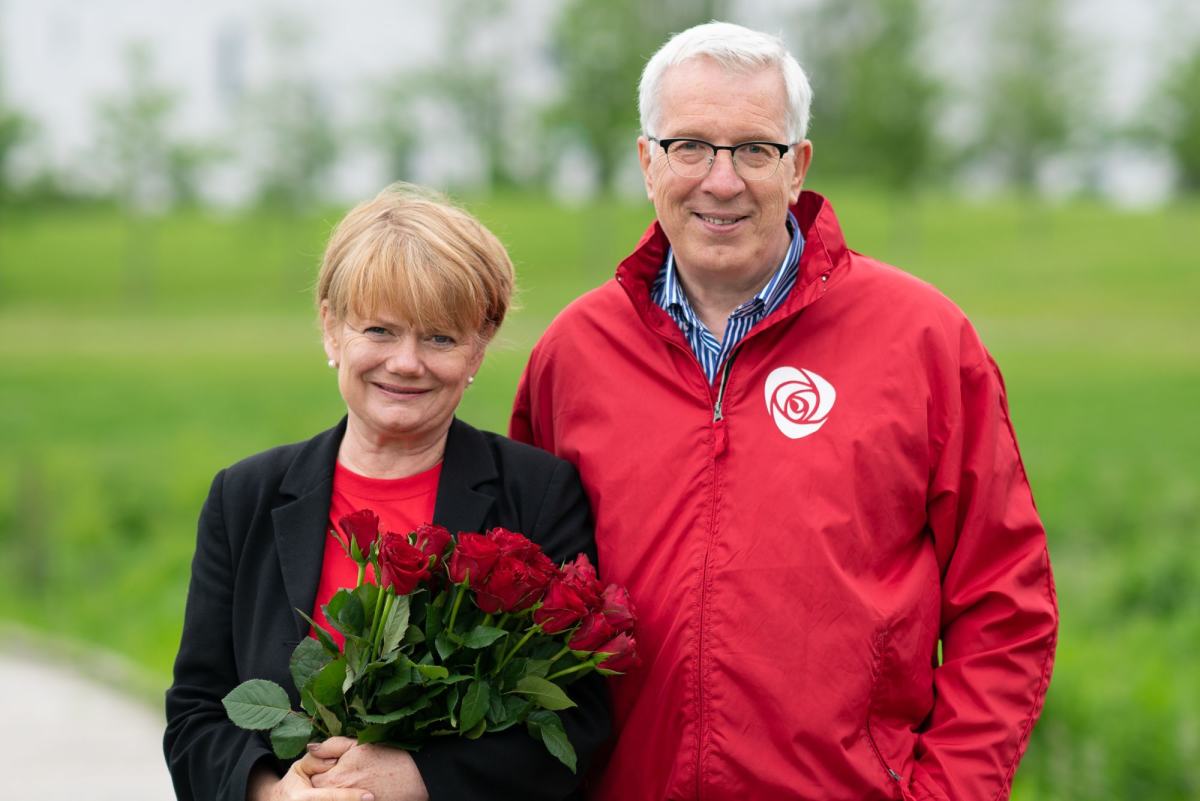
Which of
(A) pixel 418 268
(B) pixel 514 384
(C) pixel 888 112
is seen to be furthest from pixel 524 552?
(C) pixel 888 112

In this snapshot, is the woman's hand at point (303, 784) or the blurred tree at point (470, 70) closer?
the woman's hand at point (303, 784)

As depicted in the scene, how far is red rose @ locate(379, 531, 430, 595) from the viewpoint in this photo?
9.21 ft

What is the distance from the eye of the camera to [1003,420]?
131 inches

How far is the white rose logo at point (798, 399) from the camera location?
10.7 ft

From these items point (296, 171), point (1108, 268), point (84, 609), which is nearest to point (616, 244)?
point (296, 171)

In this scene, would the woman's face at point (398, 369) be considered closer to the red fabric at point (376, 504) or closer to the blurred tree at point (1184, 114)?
the red fabric at point (376, 504)

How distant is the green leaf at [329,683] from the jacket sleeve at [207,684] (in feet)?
0.96

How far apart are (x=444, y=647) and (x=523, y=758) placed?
0.34 metres

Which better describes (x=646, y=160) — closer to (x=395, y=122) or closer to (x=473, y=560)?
(x=473, y=560)

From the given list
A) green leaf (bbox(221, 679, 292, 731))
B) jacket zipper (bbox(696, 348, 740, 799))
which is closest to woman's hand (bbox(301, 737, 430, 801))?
green leaf (bbox(221, 679, 292, 731))

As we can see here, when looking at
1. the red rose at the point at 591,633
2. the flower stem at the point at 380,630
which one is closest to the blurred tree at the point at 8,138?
the flower stem at the point at 380,630

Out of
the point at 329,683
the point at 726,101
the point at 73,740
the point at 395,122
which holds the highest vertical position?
the point at 726,101

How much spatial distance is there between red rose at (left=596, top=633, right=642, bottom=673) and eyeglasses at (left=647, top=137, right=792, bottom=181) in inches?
41.7

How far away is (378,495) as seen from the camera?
132 inches
